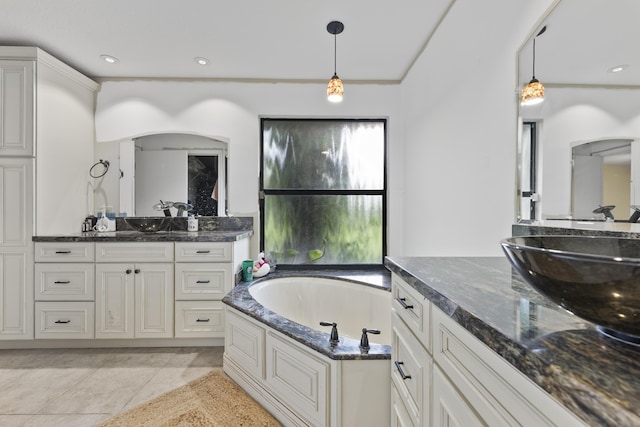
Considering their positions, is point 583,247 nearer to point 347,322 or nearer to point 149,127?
point 347,322

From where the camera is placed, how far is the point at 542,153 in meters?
1.16

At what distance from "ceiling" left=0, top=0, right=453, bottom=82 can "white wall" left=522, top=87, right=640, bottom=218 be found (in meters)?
1.20

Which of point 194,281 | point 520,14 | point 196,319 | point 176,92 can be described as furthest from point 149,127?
point 520,14

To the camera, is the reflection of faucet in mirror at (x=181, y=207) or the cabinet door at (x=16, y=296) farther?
the reflection of faucet in mirror at (x=181, y=207)

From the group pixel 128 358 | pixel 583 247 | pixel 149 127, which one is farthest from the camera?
pixel 149 127

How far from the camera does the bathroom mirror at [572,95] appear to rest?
84 cm

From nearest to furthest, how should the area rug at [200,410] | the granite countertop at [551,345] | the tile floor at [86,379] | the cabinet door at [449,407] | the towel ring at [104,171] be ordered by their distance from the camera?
the granite countertop at [551,345], the cabinet door at [449,407], the area rug at [200,410], the tile floor at [86,379], the towel ring at [104,171]

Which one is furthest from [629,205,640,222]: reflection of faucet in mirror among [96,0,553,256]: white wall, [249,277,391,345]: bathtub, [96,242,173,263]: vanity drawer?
[96,242,173,263]: vanity drawer

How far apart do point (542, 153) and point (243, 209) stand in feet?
8.05

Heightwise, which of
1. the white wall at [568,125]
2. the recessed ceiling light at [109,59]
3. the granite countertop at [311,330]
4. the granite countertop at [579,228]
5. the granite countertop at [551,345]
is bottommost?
the granite countertop at [311,330]

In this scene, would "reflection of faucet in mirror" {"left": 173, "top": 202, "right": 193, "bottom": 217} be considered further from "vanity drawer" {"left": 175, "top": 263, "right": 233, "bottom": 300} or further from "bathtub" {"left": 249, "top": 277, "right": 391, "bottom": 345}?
"bathtub" {"left": 249, "top": 277, "right": 391, "bottom": 345}

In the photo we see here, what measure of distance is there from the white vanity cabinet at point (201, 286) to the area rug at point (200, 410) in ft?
1.81

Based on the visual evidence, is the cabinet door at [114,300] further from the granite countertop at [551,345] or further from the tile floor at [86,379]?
the granite countertop at [551,345]

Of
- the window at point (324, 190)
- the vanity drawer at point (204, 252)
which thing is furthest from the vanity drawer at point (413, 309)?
the window at point (324, 190)
